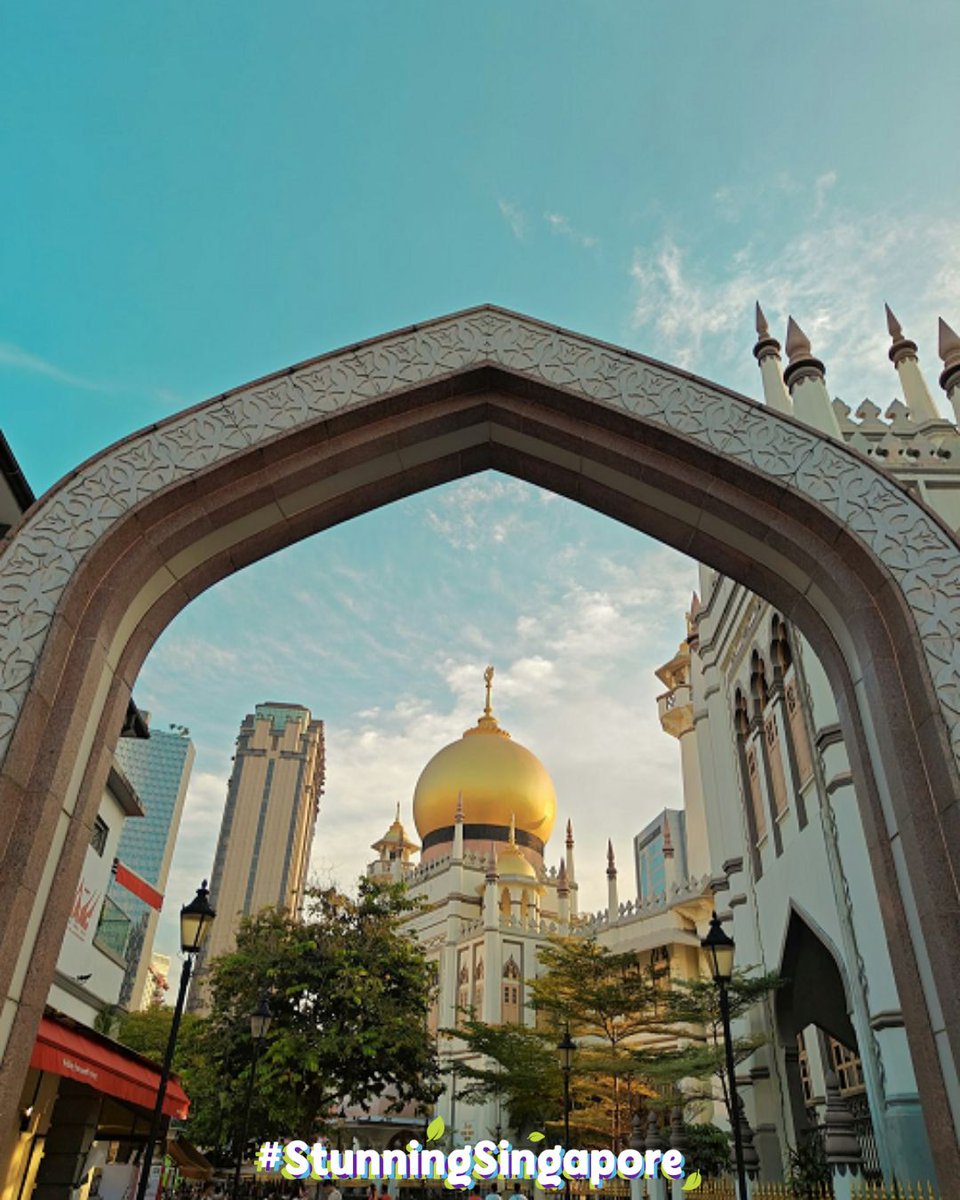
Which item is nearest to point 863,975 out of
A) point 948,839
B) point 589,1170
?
point 948,839

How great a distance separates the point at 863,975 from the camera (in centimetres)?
952

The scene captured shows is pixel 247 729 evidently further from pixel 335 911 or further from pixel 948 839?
pixel 948 839

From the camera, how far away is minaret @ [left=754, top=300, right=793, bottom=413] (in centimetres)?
1484

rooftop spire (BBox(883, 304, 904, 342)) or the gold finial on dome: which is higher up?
the gold finial on dome

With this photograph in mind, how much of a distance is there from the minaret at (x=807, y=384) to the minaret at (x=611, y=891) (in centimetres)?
2199

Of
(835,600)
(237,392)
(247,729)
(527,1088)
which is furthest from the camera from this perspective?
(247,729)

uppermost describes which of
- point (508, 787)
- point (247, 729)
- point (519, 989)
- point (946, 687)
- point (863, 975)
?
point (247, 729)

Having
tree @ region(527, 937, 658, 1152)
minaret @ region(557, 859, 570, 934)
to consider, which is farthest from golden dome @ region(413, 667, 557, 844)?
tree @ region(527, 937, 658, 1152)

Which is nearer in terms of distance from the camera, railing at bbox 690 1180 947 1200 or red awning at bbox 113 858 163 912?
railing at bbox 690 1180 947 1200

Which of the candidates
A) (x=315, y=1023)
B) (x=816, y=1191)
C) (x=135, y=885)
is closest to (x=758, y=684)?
(x=816, y=1191)

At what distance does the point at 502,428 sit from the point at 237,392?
2.30 m

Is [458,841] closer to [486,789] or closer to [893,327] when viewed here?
[486,789]

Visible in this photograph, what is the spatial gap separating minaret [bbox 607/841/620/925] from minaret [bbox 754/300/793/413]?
2099cm

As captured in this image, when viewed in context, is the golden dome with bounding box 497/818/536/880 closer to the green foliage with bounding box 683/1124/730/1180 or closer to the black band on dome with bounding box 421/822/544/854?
the black band on dome with bounding box 421/822/544/854
